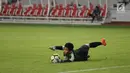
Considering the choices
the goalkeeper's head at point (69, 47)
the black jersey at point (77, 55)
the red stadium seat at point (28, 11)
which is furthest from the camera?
the red stadium seat at point (28, 11)

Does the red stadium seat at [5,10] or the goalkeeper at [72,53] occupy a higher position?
the goalkeeper at [72,53]

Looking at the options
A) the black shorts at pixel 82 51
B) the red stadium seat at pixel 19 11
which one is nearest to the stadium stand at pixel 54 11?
the red stadium seat at pixel 19 11

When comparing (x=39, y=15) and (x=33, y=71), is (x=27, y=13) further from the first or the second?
(x=33, y=71)

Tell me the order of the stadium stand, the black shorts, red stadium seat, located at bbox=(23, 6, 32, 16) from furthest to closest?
red stadium seat, located at bbox=(23, 6, 32, 16) → the stadium stand → the black shorts

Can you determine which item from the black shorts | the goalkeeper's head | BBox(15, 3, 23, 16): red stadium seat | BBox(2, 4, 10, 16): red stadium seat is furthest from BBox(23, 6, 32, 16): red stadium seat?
the goalkeeper's head

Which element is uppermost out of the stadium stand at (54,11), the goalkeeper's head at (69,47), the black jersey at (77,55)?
the goalkeeper's head at (69,47)

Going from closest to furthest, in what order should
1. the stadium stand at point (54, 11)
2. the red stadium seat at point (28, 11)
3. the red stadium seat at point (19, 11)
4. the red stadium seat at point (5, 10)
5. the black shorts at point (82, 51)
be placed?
1. the black shorts at point (82, 51)
2. the stadium stand at point (54, 11)
3. the red stadium seat at point (28, 11)
4. the red stadium seat at point (19, 11)
5. the red stadium seat at point (5, 10)

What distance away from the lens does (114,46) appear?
59.7 feet

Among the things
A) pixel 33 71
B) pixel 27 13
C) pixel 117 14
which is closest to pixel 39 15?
pixel 27 13

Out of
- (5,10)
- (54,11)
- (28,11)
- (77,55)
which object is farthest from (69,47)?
(5,10)

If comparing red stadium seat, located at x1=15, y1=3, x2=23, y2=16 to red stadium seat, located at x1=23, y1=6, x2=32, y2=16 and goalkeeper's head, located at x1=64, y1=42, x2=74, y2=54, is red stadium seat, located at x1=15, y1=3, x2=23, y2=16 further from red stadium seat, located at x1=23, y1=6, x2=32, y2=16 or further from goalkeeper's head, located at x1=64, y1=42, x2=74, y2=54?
goalkeeper's head, located at x1=64, y1=42, x2=74, y2=54

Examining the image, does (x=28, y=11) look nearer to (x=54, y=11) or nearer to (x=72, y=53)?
(x=54, y=11)

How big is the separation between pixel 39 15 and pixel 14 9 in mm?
2253

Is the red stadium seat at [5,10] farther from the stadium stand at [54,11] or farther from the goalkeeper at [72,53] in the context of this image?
the goalkeeper at [72,53]
